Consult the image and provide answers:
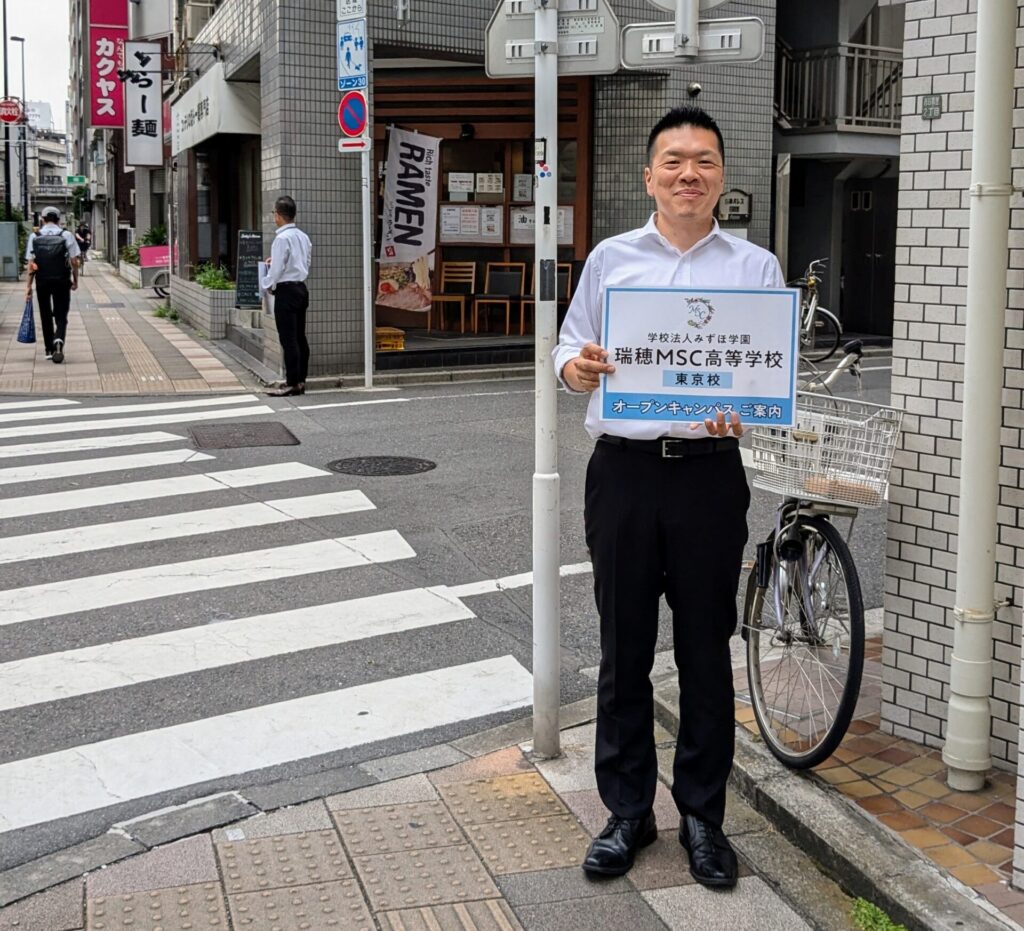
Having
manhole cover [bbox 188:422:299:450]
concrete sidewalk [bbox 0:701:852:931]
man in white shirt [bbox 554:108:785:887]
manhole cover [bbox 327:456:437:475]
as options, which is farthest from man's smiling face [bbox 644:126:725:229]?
manhole cover [bbox 188:422:299:450]

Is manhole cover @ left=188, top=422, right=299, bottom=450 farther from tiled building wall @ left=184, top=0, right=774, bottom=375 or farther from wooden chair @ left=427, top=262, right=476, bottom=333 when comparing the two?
wooden chair @ left=427, top=262, right=476, bottom=333

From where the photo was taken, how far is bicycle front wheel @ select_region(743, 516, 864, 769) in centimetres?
382

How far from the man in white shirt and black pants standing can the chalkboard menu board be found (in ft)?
16.2

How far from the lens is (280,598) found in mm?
6391

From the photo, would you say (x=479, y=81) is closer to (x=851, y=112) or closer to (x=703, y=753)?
(x=851, y=112)

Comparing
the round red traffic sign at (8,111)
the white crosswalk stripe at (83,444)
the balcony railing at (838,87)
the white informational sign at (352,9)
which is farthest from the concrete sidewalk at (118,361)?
the round red traffic sign at (8,111)

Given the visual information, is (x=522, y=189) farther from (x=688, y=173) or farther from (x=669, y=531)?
(x=669, y=531)

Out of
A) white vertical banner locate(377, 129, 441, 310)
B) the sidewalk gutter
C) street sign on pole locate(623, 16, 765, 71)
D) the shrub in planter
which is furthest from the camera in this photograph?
the shrub in planter

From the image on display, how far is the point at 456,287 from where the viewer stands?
62.1ft

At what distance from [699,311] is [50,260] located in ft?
49.4

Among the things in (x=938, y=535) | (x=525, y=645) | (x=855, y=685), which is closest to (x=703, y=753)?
(x=855, y=685)

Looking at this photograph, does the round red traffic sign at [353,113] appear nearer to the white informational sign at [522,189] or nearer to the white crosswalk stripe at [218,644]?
the white informational sign at [522,189]

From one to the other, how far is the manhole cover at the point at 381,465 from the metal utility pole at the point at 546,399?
523cm

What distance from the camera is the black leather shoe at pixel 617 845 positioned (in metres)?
3.54
